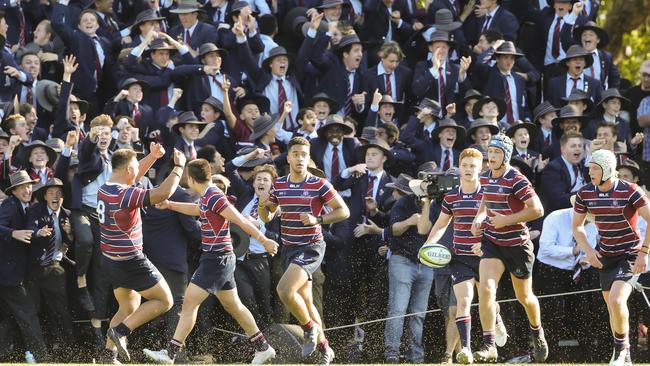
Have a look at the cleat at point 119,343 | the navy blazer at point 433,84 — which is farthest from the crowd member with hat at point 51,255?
the navy blazer at point 433,84

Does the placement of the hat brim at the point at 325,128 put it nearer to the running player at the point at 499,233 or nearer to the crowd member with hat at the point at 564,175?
the crowd member with hat at the point at 564,175

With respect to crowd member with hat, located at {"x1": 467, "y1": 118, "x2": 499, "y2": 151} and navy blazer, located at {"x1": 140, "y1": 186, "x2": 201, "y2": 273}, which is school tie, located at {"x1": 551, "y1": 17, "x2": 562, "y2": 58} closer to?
crowd member with hat, located at {"x1": 467, "y1": 118, "x2": 499, "y2": 151}

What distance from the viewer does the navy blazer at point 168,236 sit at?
15633 mm

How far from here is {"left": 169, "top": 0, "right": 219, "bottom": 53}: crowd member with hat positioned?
19.1 m

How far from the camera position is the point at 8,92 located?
17.8 m

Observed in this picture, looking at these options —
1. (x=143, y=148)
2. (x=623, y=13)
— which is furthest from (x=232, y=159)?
(x=623, y=13)

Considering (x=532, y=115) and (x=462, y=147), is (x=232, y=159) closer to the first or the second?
(x=462, y=147)

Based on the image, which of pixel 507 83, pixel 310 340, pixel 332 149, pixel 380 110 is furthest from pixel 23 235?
pixel 507 83

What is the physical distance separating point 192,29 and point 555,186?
5.52 m

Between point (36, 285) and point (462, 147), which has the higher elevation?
point (462, 147)

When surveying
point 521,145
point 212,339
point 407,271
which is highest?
point 521,145

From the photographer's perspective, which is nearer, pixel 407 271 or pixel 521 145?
pixel 407 271

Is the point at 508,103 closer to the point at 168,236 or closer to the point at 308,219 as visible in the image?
the point at 168,236

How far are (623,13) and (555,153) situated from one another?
7017 mm
